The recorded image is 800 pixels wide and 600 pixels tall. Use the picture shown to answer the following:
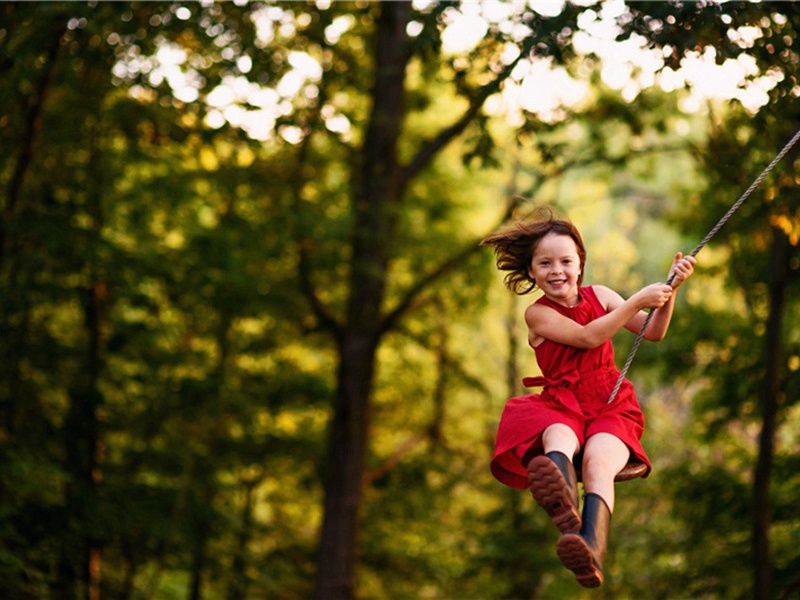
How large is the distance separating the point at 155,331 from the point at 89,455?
1367mm

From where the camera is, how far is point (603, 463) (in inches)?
127

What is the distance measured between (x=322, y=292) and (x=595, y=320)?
1006 centimetres

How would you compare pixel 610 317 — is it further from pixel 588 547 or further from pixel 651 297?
pixel 588 547

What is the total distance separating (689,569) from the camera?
8.93 m

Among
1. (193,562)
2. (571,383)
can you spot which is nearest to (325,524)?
(193,562)

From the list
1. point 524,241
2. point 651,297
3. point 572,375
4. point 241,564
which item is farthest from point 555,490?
point 241,564

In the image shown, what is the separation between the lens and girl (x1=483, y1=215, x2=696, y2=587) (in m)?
3.22

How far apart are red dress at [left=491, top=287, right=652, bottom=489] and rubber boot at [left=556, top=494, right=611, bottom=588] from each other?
0.97 ft

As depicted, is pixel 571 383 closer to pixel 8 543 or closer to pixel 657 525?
pixel 8 543

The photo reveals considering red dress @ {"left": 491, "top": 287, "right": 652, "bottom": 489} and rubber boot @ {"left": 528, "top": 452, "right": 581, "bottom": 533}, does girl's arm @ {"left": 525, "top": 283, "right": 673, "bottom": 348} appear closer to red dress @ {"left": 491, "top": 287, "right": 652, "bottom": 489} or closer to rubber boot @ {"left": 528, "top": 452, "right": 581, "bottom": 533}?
red dress @ {"left": 491, "top": 287, "right": 652, "bottom": 489}

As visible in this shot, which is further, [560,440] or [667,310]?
[667,310]

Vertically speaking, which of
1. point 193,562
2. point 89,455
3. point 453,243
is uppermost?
point 453,243

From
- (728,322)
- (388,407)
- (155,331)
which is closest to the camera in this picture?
(728,322)

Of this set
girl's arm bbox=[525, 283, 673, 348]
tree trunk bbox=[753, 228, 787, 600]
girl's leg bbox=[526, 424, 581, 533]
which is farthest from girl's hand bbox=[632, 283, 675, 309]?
tree trunk bbox=[753, 228, 787, 600]
